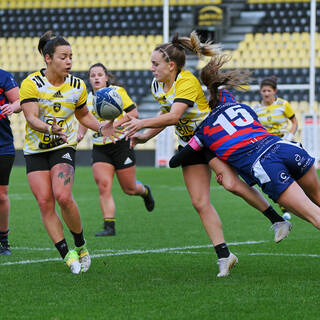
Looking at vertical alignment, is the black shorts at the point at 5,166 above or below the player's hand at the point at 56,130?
below

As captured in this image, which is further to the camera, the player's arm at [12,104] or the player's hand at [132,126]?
the player's arm at [12,104]

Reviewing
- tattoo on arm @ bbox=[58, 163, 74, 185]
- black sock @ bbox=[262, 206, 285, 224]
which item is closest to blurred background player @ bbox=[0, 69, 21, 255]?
tattoo on arm @ bbox=[58, 163, 74, 185]

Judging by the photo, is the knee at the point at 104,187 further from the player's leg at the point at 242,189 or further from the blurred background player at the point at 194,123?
the player's leg at the point at 242,189

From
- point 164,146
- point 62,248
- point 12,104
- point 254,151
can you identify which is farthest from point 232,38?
point 254,151

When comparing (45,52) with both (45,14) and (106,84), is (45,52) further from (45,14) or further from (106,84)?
(45,14)

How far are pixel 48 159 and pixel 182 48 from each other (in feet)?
4.79

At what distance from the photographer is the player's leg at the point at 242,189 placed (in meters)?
5.70

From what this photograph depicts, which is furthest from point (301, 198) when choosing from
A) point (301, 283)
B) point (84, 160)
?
point (84, 160)

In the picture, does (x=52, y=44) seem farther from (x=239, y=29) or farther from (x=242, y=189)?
(x=239, y=29)

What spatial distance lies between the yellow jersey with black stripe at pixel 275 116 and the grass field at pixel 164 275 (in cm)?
142

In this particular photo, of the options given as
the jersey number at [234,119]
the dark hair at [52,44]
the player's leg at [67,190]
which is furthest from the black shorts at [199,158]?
the dark hair at [52,44]

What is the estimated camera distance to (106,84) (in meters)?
9.09

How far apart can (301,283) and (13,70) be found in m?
25.4

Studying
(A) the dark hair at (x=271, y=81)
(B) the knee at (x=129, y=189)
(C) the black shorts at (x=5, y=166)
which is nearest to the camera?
(C) the black shorts at (x=5, y=166)
